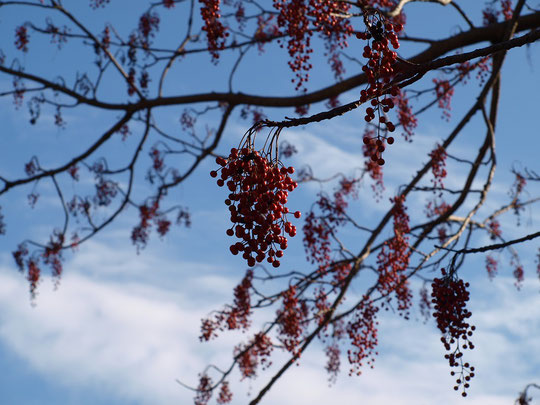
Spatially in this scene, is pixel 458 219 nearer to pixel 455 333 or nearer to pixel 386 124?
pixel 455 333

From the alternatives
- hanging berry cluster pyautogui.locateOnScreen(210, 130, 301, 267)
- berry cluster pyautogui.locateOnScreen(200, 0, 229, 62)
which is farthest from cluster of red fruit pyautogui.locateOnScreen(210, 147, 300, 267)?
berry cluster pyautogui.locateOnScreen(200, 0, 229, 62)

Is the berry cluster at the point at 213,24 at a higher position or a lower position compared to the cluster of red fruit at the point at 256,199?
higher

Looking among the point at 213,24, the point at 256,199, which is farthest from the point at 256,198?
the point at 213,24

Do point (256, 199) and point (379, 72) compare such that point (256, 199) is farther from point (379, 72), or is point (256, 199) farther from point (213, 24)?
point (213, 24)

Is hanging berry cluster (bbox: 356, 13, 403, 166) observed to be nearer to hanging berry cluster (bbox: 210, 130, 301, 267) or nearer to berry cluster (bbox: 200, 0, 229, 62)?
hanging berry cluster (bbox: 210, 130, 301, 267)

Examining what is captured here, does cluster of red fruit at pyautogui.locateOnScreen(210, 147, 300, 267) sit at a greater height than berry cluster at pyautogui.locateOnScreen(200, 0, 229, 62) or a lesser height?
lesser

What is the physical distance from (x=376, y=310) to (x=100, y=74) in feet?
13.8

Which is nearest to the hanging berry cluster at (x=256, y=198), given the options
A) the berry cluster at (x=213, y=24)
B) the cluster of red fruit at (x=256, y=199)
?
the cluster of red fruit at (x=256, y=199)

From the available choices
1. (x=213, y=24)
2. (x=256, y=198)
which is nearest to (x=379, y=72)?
(x=256, y=198)

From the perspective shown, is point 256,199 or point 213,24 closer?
point 256,199

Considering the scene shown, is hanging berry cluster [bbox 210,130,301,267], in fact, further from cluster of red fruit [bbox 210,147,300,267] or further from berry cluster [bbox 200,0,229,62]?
berry cluster [bbox 200,0,229,62]

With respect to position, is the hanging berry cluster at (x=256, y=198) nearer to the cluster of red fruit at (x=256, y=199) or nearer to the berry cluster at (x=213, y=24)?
the cluster of red fruit at (x=256, y=199)

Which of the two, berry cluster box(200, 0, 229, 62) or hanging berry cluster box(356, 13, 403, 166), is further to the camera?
berry cluster box(200, 0, 229, 62)

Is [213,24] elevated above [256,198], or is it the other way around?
[213,24]
